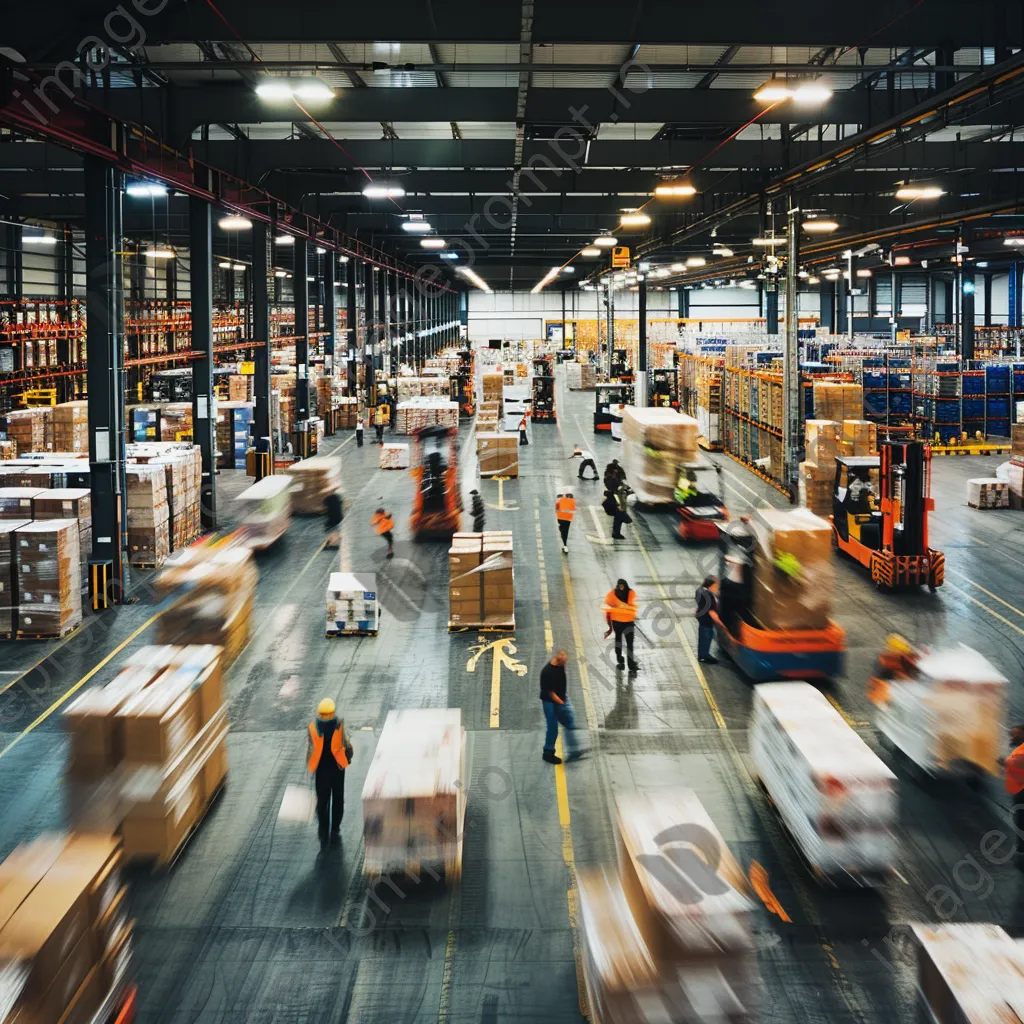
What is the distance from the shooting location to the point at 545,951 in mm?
7652

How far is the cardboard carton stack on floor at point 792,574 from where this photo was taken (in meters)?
12.7

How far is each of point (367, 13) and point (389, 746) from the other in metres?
10.2

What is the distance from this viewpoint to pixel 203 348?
2205cm

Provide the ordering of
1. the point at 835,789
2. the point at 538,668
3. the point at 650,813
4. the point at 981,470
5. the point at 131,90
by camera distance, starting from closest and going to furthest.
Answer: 1. the point at 650,813
2. the point at 835,789
3. the point at 538,668
4. the point at 131,90
5. the point at 981,470

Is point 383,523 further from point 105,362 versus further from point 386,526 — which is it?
point 105,362

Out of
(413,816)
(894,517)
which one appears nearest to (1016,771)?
(413,816)

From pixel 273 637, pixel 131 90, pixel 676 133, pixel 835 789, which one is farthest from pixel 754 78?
pixel 835 789

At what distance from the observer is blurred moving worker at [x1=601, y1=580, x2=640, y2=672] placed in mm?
12992

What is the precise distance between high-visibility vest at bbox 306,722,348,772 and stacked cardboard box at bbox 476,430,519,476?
2010 cm

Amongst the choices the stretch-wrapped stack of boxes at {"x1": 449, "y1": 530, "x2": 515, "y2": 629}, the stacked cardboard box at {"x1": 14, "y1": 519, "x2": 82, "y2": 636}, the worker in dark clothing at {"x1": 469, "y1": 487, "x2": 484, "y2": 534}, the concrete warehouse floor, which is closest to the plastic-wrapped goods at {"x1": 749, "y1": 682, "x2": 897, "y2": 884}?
the concrete warehouse floor

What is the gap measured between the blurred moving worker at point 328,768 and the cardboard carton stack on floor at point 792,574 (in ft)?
19.6

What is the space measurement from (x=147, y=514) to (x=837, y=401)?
55.0 ft

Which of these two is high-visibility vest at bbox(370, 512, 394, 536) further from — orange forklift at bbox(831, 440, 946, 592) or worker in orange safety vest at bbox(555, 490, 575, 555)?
orange forklift at bbox(831, 440, 946, 592)

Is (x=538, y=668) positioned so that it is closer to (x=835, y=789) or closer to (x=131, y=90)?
(x=835, y=789)
